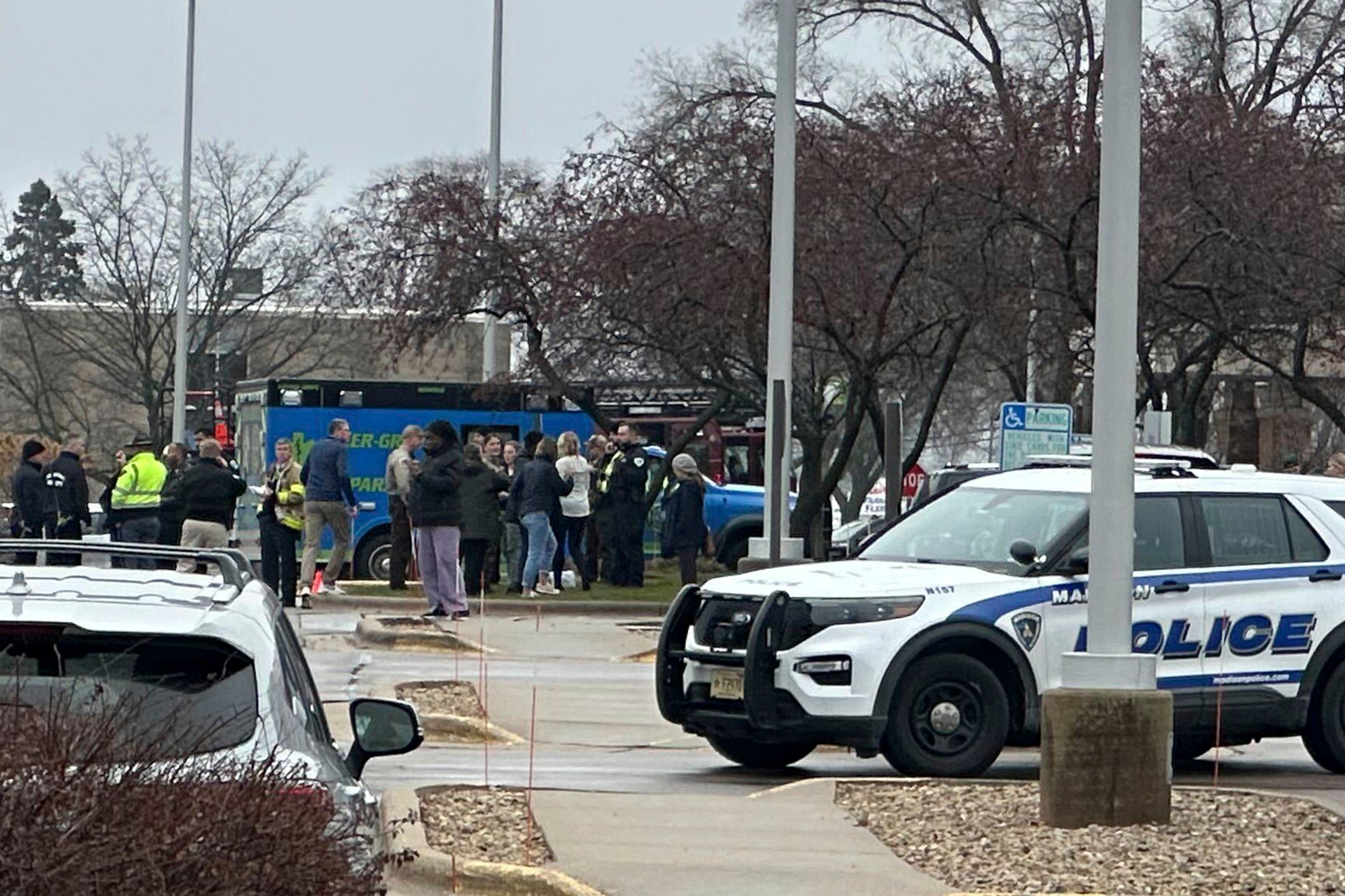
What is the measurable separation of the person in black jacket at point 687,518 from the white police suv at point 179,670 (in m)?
20.2

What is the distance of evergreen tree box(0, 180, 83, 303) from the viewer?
66.5 m

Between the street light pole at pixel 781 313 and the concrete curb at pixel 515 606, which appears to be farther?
the concrete curb at pixel 515 606

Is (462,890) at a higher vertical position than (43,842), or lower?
lower

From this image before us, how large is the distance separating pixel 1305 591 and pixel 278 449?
14324 millimetres

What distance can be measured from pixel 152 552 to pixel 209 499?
16726 millimetres

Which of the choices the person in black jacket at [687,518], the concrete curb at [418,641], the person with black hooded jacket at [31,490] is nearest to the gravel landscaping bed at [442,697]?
the concrete curb at [418,641]

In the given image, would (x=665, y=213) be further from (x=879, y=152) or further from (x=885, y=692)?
(x=885, y=692)

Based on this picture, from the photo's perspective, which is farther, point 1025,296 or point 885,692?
point 1025,296

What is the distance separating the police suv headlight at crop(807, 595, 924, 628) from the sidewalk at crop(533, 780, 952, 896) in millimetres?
1050

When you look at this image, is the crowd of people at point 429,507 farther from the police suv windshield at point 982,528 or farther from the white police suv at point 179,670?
the white police suv at point 179,670

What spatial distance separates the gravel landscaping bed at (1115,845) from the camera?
9578 millimetres

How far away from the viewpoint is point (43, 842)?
430cm

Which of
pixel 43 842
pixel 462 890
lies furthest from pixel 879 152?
pixel 43 842

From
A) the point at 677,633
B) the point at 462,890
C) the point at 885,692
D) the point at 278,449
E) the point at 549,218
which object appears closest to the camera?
the point at 462,890
